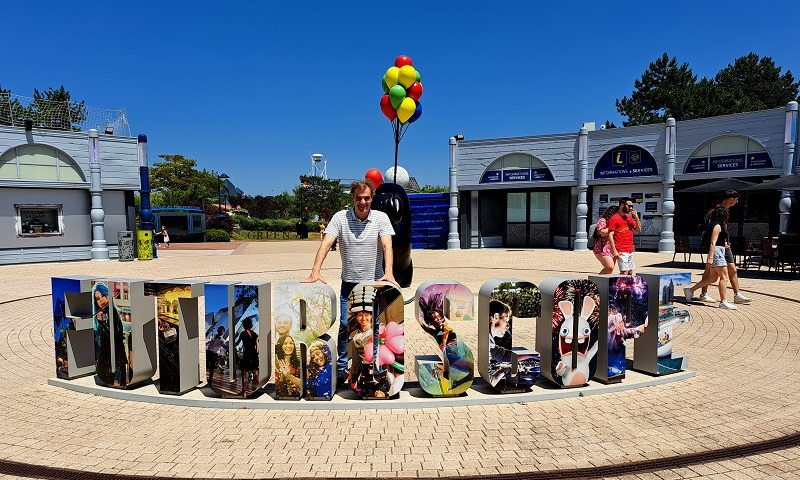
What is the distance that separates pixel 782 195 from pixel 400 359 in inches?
750

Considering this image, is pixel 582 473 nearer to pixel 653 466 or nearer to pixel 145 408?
pixel 653 466

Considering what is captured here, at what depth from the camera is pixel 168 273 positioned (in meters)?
14.4

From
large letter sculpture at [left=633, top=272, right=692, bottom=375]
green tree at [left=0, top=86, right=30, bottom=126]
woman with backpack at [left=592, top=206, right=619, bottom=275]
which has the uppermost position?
green tree at [left=0, top=86, right=30, bottom=126]

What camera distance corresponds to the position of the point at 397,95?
9.65 meters

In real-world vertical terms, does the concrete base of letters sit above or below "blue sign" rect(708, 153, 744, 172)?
below

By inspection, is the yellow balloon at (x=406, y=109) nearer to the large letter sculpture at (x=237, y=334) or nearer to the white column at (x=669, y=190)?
the large letter sculpture at (x=237, y=334)

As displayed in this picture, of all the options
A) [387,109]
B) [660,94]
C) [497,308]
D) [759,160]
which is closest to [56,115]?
[387,109]

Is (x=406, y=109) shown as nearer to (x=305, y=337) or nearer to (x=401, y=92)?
(x=401, y=92)

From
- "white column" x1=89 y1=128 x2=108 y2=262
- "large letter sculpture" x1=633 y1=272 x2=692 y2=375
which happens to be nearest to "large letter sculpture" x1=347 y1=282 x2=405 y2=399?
"large letter sculpture" x1=633 y1=272 x2=692 y2=375

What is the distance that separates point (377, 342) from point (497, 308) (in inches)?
43.9

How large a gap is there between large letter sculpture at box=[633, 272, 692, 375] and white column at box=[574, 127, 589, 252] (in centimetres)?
1688

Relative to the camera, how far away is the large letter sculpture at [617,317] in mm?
4492

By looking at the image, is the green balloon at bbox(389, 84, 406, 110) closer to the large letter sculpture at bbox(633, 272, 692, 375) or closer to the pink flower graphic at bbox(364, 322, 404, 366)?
the large letter sculpture at bbox(633, 272, 692, 375)

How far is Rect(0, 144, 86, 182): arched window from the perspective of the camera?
1758cm
